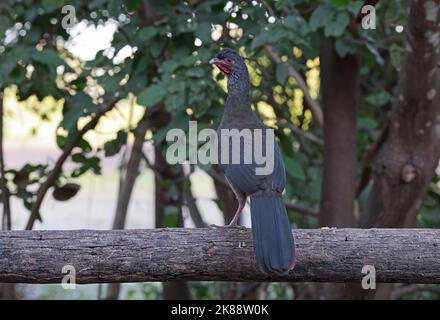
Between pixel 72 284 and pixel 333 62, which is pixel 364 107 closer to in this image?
pixel 333 62

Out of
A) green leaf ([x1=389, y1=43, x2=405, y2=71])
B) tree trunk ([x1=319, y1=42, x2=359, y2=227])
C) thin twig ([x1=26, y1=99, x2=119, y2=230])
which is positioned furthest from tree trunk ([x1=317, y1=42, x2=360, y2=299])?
thin twig ([x1=26, y1=99, x2=119, y2=230])

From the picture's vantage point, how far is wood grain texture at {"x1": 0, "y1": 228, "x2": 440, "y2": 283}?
9.45 ft

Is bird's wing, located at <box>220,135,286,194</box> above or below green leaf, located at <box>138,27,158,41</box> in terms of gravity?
below

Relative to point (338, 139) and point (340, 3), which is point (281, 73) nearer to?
point (340, 3)

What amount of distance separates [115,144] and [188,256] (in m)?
1.86

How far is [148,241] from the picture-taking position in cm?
291

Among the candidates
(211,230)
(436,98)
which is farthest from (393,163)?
(211,230)

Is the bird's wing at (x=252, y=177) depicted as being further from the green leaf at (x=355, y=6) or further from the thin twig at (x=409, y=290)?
the thin twig at (x=409, y=290)

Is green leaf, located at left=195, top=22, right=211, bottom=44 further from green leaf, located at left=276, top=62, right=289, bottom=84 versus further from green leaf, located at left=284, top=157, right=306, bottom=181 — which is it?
green leaf, located at left=284, top=157, right=306, bottom=181

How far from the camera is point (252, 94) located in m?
4.44

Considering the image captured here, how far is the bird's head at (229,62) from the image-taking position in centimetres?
362

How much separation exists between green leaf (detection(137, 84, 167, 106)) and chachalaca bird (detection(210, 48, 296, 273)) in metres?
0.33

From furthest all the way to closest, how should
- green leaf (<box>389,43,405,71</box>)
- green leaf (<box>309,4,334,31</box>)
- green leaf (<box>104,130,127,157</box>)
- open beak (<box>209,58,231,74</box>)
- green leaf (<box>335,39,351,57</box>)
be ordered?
green leaf (<box>104,130,127,157</box>), green leaf (<box>389,43,405,71</box>), green leaf (<box>335,39,351,57</box>), green leaf (<box>309,4,334,31</box>), open beak (<box>209,58,231,74</box>)

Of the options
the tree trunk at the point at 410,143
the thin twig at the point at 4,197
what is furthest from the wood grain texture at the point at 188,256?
the thin twig at the point at 4,197
